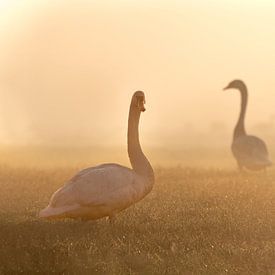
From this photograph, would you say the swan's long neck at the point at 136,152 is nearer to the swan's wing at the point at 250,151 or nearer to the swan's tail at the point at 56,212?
the swan's tail at the point at 56,212

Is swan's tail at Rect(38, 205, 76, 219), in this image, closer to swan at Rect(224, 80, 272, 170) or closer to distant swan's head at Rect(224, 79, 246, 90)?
swan at Rect(224, 80, 272, 170)

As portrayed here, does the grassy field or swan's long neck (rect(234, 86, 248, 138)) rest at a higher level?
swan's long neck (rect(234, 86, 248, 138))

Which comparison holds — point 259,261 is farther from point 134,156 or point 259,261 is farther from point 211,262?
point 134,156

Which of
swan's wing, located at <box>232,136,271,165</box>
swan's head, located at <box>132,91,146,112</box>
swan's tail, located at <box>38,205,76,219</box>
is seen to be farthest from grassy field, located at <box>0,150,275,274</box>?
swan's wing, located at <box>232,136,271,165</box>

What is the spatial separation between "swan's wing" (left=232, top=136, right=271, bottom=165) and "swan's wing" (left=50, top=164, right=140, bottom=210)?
10.4m

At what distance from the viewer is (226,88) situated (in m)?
26.0

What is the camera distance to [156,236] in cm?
1091

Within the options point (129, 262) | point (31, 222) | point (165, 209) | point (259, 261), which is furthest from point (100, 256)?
point (165, 209)

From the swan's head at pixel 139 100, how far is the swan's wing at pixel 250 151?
9.20 meters

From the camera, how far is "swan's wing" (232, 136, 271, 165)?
21.8m

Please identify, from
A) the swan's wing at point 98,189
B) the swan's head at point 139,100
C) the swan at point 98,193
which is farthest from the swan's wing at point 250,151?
the swan's wing at point 98,189

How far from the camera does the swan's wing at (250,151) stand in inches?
858

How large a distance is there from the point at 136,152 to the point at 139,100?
0.79m

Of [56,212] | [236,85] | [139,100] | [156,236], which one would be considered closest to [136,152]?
[139,100]
